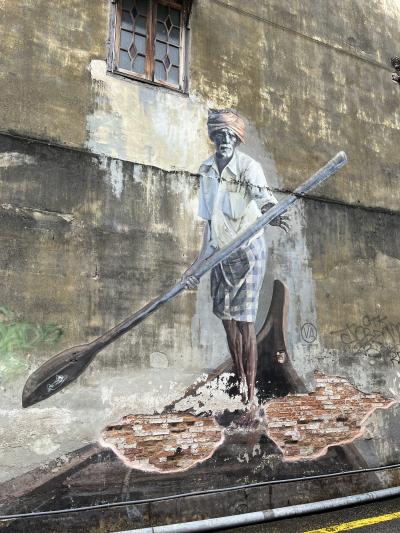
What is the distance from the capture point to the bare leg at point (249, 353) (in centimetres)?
649

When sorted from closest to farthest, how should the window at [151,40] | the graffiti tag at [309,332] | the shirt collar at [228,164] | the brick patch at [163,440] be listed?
the brick patch at [163,440], the window at [151,40], the shirt collar at [228,164], the graffiti tag at [309,332]

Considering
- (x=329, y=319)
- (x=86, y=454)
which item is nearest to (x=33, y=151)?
(x=86, y=454)

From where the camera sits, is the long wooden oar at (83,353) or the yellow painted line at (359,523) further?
the yellow painted line at (359,523)

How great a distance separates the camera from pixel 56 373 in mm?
5461

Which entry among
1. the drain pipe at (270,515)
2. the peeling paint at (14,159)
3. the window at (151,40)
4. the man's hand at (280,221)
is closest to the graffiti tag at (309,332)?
the man's hand at (280,221)

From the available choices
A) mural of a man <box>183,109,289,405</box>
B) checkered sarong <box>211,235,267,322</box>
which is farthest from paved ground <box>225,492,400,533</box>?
checkered sarong <box>211,235,267,322</box>

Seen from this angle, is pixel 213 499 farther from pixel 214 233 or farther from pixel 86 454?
pixel 214 233

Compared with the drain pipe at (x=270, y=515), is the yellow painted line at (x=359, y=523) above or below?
below

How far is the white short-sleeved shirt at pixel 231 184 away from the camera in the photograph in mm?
6758

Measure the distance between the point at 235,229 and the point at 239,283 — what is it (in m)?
0.76

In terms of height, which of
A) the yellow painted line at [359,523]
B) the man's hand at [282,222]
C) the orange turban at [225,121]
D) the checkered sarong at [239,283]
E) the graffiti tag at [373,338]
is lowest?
the yellow painted line at [359,523]

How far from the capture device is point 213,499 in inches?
233

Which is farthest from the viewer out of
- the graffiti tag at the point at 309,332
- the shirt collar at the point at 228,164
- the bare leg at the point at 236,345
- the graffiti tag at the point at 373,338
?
the graffiti tag at the point at 373,338

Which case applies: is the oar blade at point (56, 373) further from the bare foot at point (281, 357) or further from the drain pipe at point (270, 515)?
the bare foot at point (281, 357)
